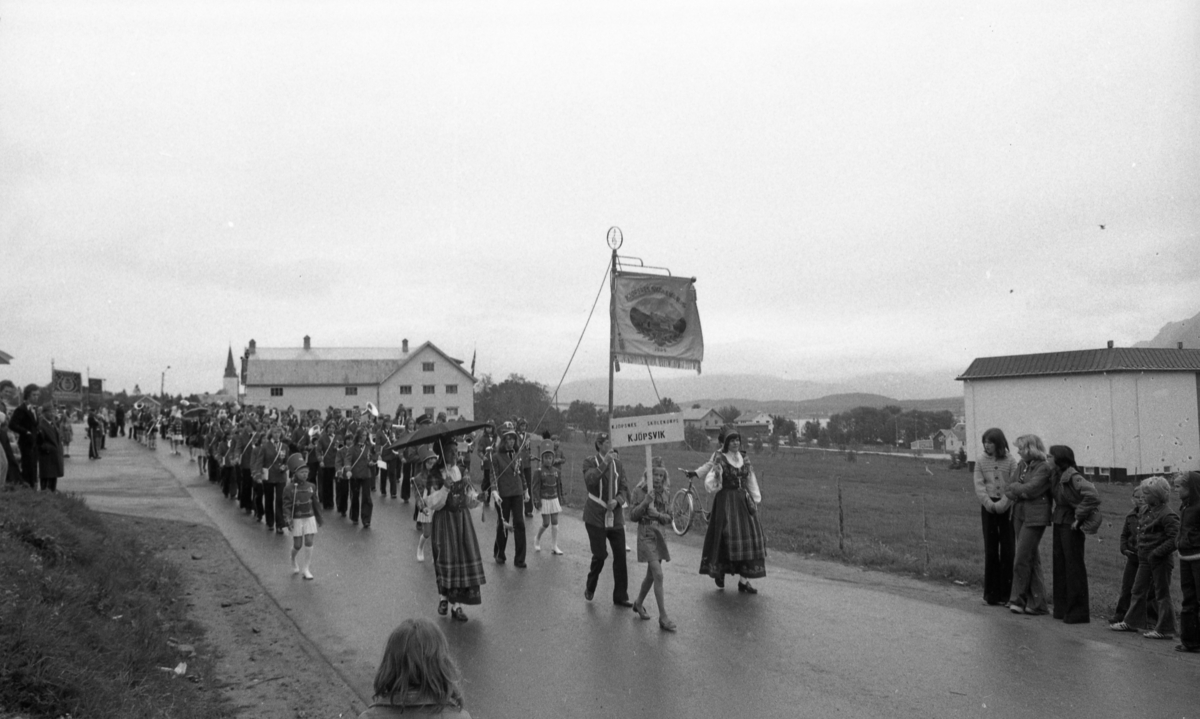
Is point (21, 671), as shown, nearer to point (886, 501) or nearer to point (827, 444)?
point (886, 501)

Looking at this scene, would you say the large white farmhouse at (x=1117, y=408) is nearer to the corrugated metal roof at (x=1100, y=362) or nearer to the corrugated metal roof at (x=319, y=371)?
the corrugated metal roof at (x=1100, y=362)

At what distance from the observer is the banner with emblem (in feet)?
116

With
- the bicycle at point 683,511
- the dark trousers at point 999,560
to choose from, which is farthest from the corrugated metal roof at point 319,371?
the dark trousers at point 999,560

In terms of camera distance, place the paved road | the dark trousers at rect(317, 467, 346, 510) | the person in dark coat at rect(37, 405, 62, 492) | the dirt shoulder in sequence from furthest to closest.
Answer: the dark trousers at rect(317, 467, 346, 510) < the person in dark coat at rect(37, 405, 62, 492) < the dirt shoulder < the paved road

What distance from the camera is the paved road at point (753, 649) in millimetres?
5863

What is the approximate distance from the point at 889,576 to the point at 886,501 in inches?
514

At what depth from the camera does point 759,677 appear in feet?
21.1

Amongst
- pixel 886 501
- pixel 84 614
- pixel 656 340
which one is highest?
pixel 656 340

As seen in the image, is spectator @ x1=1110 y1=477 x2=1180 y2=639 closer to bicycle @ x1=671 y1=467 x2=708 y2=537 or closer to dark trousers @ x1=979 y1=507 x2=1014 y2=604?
dark trousers @ x1=979 y1=507 x2=1014 y2=604

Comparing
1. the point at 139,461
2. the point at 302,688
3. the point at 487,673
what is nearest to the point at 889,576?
the point at 487,673

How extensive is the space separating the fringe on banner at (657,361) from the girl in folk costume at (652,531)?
196 cm

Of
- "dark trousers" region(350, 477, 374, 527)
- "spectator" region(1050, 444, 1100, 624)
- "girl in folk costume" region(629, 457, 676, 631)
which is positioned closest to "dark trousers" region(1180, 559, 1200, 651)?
"spectator" region(1050, 444, 1100, 624)

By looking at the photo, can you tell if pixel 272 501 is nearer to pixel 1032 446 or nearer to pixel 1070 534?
pixel 1032 446

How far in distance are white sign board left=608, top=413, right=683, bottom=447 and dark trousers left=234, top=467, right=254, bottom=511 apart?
1165cm
